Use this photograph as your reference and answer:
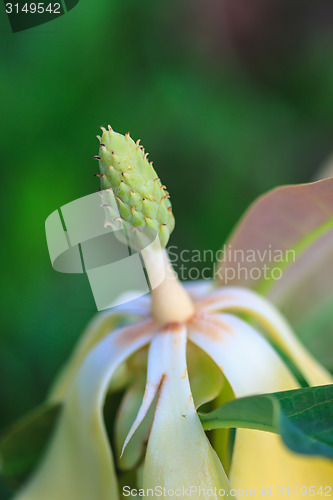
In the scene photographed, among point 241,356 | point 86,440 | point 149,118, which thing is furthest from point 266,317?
point 149,118

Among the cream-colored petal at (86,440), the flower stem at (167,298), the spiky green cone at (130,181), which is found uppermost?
the spiky green cone at (130,181)

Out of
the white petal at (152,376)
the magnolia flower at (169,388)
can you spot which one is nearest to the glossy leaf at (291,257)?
the magnolia flower at (169,388)

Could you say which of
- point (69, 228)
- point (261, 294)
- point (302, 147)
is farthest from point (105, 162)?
point (302, 147)

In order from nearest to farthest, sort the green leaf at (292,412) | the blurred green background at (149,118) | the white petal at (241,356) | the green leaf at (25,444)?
the green leaf at (292,412) → the white petal at (241,356) → the green leaf at (25,444) → the blurred green background at (149,118)

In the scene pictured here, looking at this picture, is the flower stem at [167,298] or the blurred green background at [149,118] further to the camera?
the blurred green background at [149,118]

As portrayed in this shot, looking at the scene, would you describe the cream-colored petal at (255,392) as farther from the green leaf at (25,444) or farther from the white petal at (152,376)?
the green leaf at (25,444)

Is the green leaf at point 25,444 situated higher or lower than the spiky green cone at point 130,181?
lower

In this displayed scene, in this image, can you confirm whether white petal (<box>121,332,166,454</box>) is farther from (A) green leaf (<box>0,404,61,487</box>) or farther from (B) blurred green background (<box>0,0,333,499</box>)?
(B) blurred green background (<box>0,0,333,499</box>)
